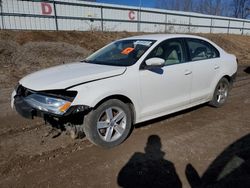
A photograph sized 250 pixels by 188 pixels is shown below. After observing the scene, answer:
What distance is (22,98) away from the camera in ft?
11.2

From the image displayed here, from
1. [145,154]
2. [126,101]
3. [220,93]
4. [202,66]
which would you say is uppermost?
[202,66]

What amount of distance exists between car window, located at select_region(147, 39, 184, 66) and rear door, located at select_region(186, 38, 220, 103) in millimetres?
253

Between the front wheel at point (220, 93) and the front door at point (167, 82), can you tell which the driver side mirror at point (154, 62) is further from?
the front wheel at point (220, 93)

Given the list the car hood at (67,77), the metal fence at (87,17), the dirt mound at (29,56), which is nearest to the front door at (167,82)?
the car hood at (67,77)

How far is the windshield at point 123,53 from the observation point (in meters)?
3.85

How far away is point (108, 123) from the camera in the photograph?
11.3 feet

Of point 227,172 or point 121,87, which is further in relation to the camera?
point 121,87

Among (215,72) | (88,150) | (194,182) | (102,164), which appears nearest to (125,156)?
(102,164)

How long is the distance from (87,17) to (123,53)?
1426 cm

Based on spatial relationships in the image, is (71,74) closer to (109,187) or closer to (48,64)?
(109,187)

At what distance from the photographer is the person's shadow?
266cm

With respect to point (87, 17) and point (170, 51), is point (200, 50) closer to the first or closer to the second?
point (170, 51)

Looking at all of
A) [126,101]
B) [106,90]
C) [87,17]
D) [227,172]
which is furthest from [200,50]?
[87,17]

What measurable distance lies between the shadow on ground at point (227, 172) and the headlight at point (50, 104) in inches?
70.6
